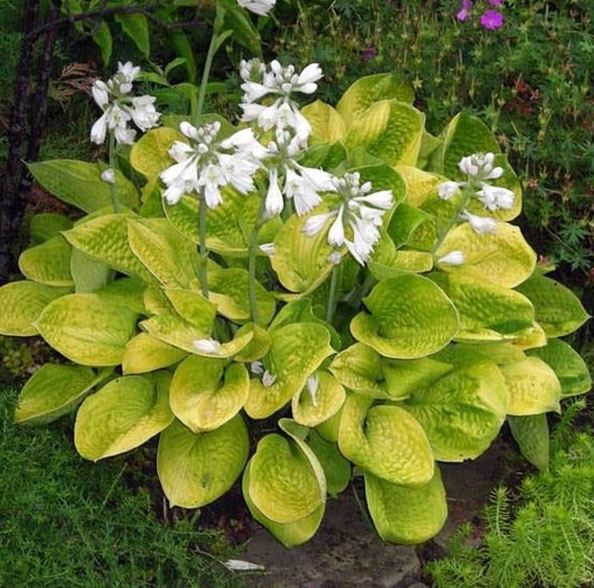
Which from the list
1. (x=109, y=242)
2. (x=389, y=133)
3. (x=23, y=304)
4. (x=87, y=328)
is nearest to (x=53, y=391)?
(x=87, y=328)

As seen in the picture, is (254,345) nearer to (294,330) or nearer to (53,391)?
(294,330)

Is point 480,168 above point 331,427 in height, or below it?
above

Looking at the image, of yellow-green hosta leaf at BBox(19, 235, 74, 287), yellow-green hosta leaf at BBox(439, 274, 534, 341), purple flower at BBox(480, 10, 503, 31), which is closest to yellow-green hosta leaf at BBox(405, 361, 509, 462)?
yellow-green hosta leaf at BBox(439, 274, 534, 341)

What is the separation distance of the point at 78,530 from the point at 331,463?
2.46 feet

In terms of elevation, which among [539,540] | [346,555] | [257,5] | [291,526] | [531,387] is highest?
[257,5]

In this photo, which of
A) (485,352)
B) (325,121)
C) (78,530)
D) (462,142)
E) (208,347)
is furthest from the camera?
(325,121)

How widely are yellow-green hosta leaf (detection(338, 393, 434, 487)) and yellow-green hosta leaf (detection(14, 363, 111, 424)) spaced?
2.37ft

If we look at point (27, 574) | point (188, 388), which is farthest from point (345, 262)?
point (27, 574)

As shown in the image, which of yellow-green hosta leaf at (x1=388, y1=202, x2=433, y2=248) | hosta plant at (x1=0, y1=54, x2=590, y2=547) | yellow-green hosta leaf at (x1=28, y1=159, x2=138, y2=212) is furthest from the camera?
yellow-green hosta leaf at (x1=28, y1=159, x2=138, y2=212)

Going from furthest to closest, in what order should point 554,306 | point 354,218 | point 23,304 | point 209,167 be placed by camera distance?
point 554,306 < point 23,304 < point 354,218 < point 209,167

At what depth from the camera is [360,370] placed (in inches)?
123

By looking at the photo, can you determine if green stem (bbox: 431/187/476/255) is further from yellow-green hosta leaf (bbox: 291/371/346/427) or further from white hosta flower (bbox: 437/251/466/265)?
yellow-green hosta leaf (bbox: 291/371/346/427)

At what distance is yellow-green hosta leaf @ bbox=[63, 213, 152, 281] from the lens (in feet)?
10.4

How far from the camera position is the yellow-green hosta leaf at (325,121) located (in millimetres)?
3686
